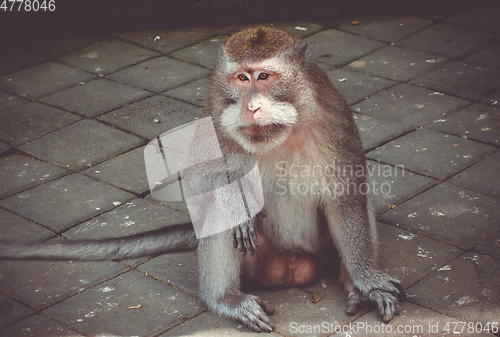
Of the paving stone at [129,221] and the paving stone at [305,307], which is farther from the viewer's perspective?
the paving stone at [129,221]

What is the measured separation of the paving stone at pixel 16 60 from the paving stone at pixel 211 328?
394 centimetres

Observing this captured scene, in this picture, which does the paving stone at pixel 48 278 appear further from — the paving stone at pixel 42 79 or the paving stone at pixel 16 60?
the paving stone at pixel 16 60

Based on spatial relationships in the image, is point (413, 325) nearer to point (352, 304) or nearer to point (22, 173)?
point (352, 304)

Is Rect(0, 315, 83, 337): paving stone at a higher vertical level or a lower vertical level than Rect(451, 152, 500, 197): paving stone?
lower

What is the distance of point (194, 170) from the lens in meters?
3.33

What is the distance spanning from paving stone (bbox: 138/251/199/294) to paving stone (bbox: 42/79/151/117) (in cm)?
206

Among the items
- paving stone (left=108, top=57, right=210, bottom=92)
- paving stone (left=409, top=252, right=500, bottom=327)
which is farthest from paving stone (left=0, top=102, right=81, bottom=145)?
paving stone (left=409, top=252, right=500, bottom=327)

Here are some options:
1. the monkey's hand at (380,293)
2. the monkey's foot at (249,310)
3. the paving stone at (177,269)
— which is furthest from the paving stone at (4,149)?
the monkey's hand at (380,293)

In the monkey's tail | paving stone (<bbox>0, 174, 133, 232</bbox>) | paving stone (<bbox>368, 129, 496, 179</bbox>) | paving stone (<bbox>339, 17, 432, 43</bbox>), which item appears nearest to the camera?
the monkey's tail

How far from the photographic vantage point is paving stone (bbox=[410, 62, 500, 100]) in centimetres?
537

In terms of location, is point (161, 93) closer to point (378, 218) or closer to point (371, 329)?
point (378, 218)

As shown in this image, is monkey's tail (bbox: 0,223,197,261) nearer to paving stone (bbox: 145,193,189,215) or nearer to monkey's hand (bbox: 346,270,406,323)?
paving stone (bbox: 145,193,189,215)

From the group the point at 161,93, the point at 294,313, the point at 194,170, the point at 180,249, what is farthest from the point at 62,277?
the point at 161,93

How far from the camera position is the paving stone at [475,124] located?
187 inches
